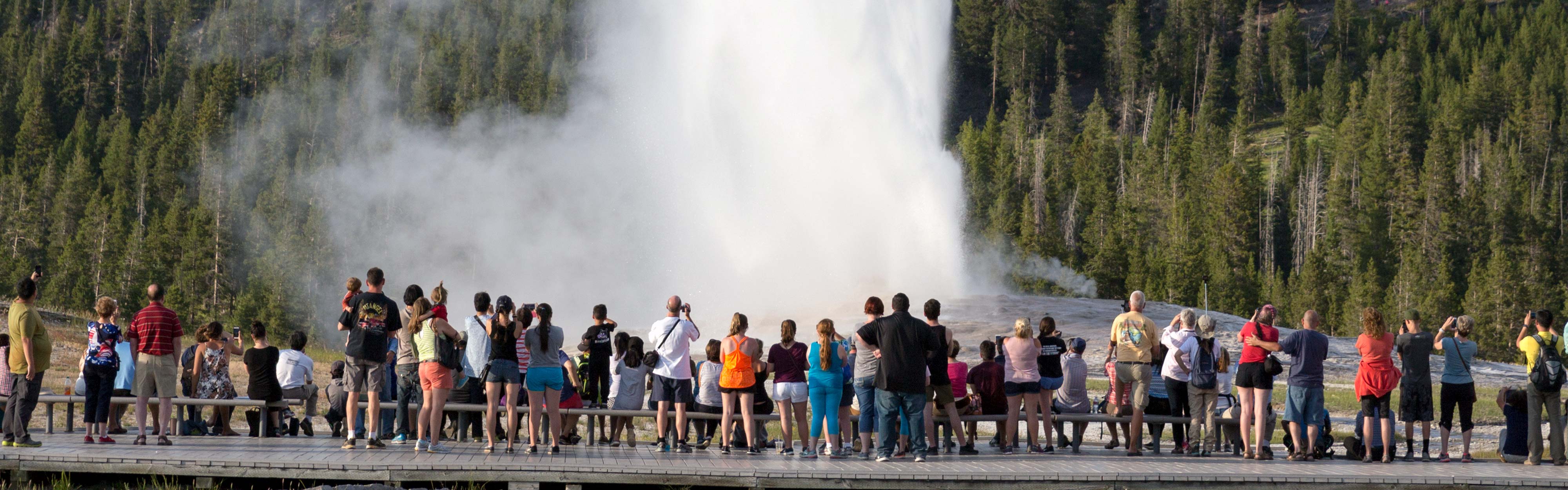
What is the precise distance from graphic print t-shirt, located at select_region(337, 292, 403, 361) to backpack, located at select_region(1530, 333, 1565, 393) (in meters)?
9.33

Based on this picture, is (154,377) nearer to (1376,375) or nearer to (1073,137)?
(1376,375)

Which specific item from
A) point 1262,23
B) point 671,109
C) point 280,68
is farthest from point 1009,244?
point 280,68

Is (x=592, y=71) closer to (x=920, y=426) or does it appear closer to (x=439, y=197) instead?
(x=439, y=197)

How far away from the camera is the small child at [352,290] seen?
1090cm

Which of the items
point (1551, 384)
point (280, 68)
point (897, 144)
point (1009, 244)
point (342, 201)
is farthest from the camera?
point (280, 68)

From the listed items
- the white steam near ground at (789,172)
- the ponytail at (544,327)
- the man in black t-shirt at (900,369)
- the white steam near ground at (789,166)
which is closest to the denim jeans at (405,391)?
the ponytail at (544,327)

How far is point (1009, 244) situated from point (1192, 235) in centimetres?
1172

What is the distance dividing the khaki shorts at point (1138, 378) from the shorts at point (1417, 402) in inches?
82.5

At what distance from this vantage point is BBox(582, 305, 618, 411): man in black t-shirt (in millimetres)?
11891

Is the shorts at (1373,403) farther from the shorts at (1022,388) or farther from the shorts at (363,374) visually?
the shorts at (363,374)

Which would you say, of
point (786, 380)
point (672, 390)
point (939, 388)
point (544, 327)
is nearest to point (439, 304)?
point (544, 327)

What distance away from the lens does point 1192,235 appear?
79750mm

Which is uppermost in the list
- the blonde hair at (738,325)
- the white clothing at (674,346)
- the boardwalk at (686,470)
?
the blonde hair at (738,325)

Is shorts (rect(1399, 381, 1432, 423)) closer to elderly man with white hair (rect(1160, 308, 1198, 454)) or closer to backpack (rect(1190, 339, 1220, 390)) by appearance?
backpack (rect(1190, 339, 1220, 390))
